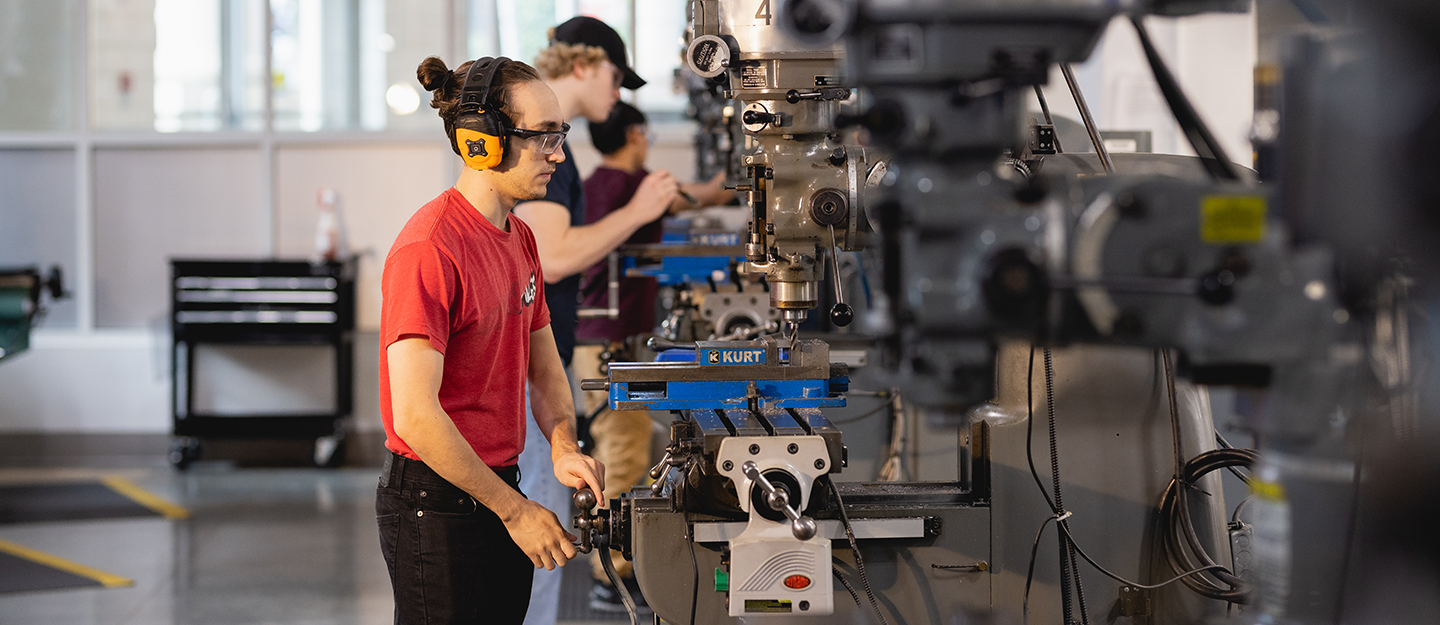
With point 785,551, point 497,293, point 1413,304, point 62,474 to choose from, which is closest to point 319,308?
point 62,474

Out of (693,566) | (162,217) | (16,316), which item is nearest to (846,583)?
(693,566)

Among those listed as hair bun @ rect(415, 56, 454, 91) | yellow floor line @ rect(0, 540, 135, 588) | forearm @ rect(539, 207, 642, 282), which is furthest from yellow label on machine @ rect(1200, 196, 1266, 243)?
yellow floor line @ rect(0, 540, 135, 588)

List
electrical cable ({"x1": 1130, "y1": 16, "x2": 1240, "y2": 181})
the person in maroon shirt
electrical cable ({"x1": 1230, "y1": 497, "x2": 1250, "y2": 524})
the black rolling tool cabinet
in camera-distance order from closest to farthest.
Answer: electrical cable ({"x1": 1130, "y1": 16, "x2": 1240, "y2": 181}), electrical cable ({"x1": 1230, "y1": 497, "x2": 1250, "y2": 524}), the person in maroon shirt, the black rolling tool cabinet

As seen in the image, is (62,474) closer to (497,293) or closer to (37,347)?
(37,347)

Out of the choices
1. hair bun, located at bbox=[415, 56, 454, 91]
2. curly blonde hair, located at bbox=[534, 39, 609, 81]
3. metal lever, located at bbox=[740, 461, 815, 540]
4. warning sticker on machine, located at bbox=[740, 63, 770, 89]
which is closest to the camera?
metal lever, located at bbox=[740, 461, 815, 540]

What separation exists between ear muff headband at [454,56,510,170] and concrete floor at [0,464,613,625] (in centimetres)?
200

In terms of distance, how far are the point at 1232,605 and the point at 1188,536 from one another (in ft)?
0.51

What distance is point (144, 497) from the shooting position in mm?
4547

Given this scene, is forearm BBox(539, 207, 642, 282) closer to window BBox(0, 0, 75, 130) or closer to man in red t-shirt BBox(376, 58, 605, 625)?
man in red t-shirt BBox(376, 58, 605, 625)

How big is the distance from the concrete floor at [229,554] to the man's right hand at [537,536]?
189 cm

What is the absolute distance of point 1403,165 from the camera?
868 mm

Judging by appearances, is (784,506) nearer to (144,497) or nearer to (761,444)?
(761,444)

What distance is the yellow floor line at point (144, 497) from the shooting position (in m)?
4.29

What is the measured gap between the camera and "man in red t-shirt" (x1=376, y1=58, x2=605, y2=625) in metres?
1.38
